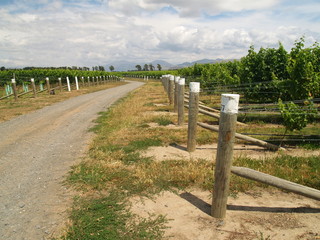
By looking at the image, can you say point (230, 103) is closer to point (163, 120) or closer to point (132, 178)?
point (132, 178)

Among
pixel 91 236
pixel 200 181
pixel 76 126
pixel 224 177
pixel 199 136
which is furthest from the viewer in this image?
pixel 76 126

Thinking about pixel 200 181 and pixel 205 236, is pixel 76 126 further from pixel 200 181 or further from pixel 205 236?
pixel 205 236

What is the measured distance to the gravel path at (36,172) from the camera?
295 cm

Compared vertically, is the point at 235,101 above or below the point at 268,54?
below

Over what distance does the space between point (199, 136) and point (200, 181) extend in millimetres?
2603

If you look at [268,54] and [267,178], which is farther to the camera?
[268,54]

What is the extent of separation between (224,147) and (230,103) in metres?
0.53

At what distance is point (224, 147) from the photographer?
277 centimetres

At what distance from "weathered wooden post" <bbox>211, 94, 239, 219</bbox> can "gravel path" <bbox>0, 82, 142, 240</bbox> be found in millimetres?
1991

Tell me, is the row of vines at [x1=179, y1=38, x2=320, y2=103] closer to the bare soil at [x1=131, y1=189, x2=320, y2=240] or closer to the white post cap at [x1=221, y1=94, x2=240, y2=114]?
the bare soil at [x1=131, y1=189, x2=320, y2=240]

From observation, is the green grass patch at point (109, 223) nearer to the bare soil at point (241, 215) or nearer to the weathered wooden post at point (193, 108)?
the bare soil at point (241, 215)

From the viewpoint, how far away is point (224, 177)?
9.28ft

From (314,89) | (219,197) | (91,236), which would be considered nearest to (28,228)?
(91,236)

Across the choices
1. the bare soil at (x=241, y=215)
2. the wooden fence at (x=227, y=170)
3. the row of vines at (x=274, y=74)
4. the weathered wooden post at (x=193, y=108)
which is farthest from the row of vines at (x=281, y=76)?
the wooden fence at (x=227, y=170)
